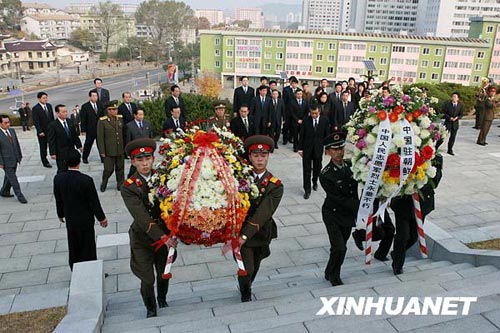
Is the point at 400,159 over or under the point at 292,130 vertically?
over

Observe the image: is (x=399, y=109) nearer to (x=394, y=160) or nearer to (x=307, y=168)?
(x=394, y=160)

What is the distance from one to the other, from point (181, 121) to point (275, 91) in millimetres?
3554

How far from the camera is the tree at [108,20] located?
8925 centimetres

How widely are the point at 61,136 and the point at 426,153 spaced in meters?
6.85

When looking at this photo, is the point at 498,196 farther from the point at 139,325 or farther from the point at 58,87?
the point at 58,87

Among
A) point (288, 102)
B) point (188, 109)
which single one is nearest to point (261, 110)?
point (288, 102)

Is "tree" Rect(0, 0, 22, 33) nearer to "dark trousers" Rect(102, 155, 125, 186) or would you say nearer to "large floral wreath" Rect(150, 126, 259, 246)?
"dark trousers" Rect(102, 155, 125, 186)

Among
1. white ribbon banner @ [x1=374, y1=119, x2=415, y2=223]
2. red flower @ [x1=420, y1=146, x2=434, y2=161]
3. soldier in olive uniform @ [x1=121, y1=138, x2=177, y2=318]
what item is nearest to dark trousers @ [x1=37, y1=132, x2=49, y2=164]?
soldier in olive uniform @ [x1=121, y1=138, x2=177, y2=318]

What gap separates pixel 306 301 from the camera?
4.02 meters

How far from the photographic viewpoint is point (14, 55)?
226 feet

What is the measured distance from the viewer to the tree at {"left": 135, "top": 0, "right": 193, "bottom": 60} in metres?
92.2

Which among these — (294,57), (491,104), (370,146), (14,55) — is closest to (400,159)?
(370,146)

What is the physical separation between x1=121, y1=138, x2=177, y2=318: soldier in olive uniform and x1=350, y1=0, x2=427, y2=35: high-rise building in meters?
143

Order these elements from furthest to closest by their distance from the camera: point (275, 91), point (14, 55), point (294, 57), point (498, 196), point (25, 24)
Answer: point (25, 24) → point (14, 55) → point (294, 57) → point (275, 91) → point (498, 196)
